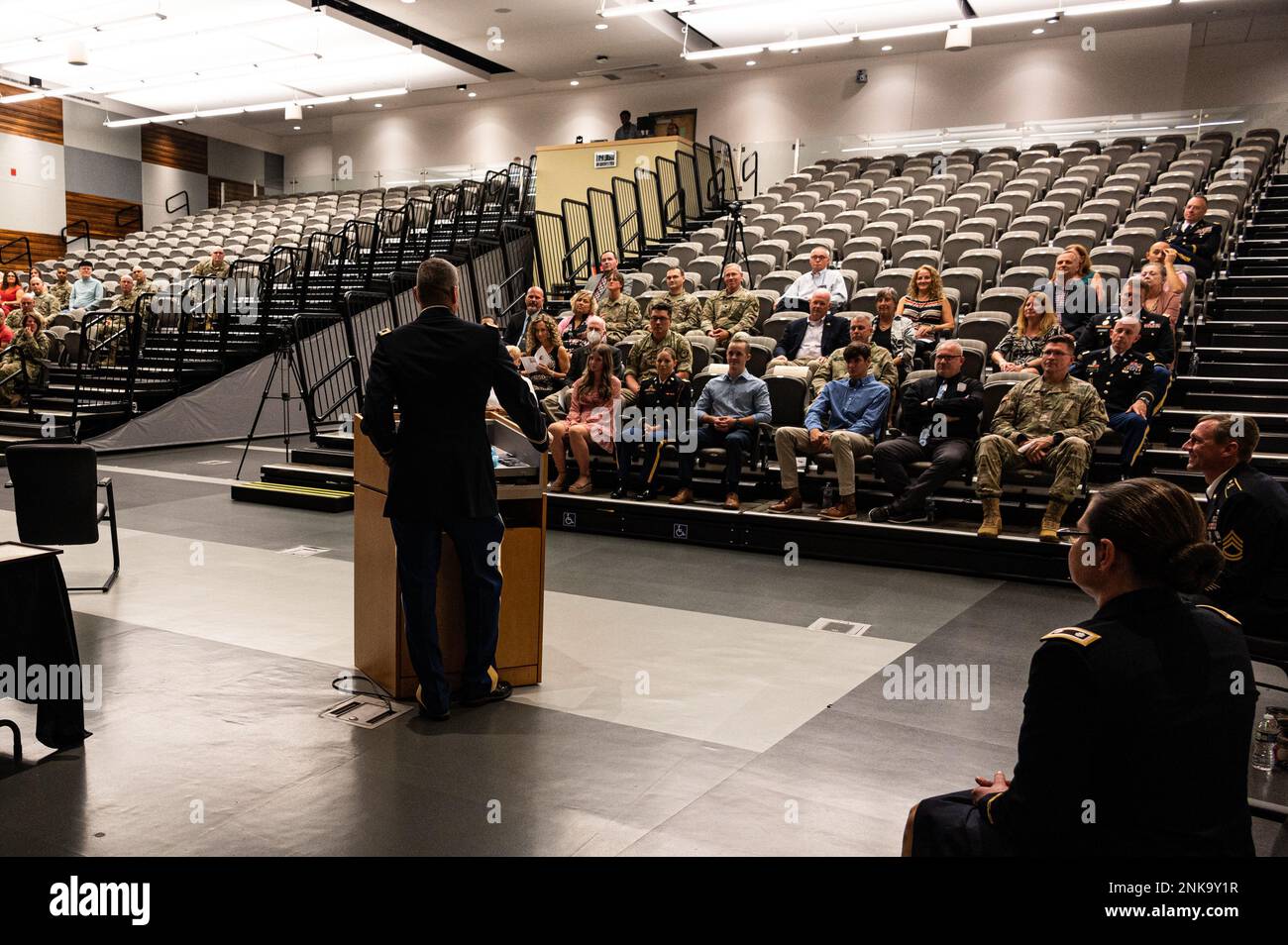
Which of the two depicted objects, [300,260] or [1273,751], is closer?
[1273,751]

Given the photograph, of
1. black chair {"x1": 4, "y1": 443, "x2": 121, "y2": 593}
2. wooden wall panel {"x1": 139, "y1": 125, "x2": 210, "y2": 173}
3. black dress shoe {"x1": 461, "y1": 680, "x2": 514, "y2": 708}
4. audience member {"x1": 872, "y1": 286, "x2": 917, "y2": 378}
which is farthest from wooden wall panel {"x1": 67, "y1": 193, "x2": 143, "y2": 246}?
black dress shoe {"x1": 461, "y1": 680, "x2": 514, "y2": 708}

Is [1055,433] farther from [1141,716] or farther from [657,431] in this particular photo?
[1141,716]

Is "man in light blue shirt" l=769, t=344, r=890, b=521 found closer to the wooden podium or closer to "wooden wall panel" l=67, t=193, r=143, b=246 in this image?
the wooden podium

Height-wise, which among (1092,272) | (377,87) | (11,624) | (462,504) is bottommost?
(11,624)

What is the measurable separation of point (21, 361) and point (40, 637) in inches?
393

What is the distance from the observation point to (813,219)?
38.3 feet

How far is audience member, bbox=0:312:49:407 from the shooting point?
11.2m

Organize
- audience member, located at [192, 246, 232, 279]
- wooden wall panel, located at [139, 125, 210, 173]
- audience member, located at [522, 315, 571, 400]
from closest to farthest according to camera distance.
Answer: audience member, located at [522, 315, 571, 400] < audience member, located at [192, 246, 232, 279] < wooden wall panel, located at [139, 125, 210, 173]

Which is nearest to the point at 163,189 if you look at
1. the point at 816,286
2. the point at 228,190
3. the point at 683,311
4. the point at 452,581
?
the point at 228,190

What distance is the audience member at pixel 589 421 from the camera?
23.5 feet

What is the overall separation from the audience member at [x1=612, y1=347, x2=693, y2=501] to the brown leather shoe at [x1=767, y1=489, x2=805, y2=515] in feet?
3.22

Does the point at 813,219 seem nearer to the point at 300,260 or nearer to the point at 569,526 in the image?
the point at 569,526
